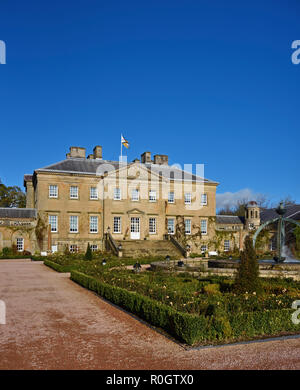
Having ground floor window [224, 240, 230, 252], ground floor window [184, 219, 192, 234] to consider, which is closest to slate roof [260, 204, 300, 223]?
ground floor window [224, 240, 230, 252]

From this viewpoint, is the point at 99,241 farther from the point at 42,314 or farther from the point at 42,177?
the point at 42,314

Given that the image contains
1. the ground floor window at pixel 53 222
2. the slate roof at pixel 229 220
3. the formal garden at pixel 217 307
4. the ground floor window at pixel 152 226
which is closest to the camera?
the formal garden at pixel 217 307

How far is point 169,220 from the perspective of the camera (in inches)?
1592

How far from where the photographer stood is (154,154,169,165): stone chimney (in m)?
44.3

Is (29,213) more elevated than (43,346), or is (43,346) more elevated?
→ (29,213)

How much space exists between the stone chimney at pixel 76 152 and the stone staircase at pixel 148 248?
429 inches

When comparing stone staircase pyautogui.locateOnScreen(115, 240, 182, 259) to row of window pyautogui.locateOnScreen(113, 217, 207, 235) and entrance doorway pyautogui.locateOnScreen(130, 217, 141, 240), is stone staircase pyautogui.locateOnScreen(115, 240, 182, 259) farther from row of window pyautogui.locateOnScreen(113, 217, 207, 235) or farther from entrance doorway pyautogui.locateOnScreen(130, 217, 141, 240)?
row of window pyautogui.locateOnScreen(113, 217, 207, 235)

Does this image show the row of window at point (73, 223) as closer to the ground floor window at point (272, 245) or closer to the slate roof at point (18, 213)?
the slate roof at point (18, 213)

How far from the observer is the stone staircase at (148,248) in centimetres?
3316

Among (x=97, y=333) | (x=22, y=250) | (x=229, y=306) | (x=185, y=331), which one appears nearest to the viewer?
(x=185, y=331)

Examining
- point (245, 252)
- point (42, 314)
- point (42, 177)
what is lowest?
point (42, 314)

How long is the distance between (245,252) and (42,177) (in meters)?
27.0

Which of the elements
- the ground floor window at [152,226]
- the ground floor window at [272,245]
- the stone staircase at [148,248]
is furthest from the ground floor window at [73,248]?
the ground floor window at [272,245]
